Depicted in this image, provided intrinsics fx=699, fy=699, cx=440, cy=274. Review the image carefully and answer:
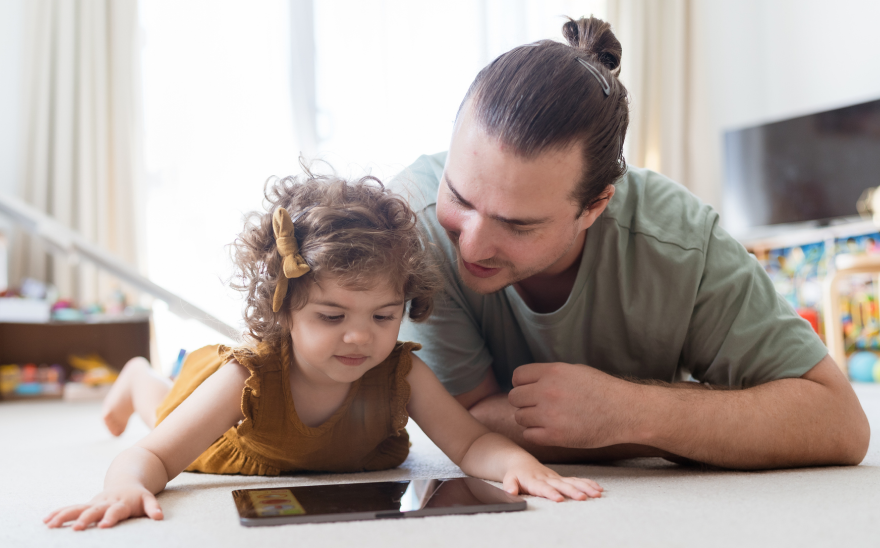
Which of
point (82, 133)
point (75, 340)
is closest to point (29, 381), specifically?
point (75, 340)

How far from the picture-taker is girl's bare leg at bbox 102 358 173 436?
144 cm

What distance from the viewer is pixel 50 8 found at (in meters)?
3.01

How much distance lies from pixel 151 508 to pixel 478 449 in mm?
444

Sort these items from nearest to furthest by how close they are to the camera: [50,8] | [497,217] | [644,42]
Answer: [497,217]
[50,8]
[644,42]

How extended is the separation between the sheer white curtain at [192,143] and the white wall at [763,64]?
2449 millimetres

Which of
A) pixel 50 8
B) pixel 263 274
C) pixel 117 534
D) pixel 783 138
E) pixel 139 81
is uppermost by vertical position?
pixel 50 8

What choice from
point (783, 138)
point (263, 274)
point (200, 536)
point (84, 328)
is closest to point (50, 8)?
point (84, 328)

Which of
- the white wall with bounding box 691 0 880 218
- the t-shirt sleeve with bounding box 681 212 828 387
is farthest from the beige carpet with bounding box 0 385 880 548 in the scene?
the white wall with bounding box 691 0 880 218

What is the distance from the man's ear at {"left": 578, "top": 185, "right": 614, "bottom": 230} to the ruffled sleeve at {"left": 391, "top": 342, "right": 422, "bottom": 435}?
1.09 ft

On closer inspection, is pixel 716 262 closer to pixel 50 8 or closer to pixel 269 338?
pixel 269 338

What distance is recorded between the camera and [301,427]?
102 cm

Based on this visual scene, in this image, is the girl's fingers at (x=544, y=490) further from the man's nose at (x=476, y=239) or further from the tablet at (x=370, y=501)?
the man's nose at (x=476, y=239)

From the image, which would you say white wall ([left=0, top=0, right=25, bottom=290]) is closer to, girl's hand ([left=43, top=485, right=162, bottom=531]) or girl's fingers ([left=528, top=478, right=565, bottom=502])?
girl's hand ([left=43, top=485, right=162, bottom=531])

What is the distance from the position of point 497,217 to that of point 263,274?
35 cm
